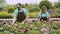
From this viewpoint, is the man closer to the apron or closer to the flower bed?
the apron

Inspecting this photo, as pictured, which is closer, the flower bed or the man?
the flower bed

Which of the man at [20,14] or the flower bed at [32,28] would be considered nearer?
the flower bed at [32,28]

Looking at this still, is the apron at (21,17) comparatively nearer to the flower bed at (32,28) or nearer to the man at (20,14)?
the man at (20,14)

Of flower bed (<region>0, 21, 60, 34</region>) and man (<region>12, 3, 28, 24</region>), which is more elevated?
flower bed (<region>0, 21, 60, 34</region>)

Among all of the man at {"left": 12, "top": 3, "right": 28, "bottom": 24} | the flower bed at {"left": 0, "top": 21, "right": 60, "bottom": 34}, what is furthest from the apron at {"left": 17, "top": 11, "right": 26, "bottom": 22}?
the flower bed at {"left": 0, "top": 21, "right": 60, "bottom": 34}

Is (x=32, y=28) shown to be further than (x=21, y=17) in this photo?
No

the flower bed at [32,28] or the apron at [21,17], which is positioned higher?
the flower bed at [32,28]

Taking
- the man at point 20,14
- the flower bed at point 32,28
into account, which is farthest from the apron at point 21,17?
the flower bed at point 32,28

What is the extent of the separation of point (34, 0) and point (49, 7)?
7.25ft

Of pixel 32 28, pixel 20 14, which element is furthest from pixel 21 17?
pixel 32 28

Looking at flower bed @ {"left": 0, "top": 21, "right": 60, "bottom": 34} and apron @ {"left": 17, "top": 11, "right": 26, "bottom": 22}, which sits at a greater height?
flower bed @ {"left": 0, "top": 21, "right": 60, "bottom": 34}

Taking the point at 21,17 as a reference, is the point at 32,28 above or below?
above

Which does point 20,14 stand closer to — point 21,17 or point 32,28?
point 21,17

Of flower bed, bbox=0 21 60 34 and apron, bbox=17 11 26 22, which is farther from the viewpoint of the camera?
apron, bbox=17 11 26 22
